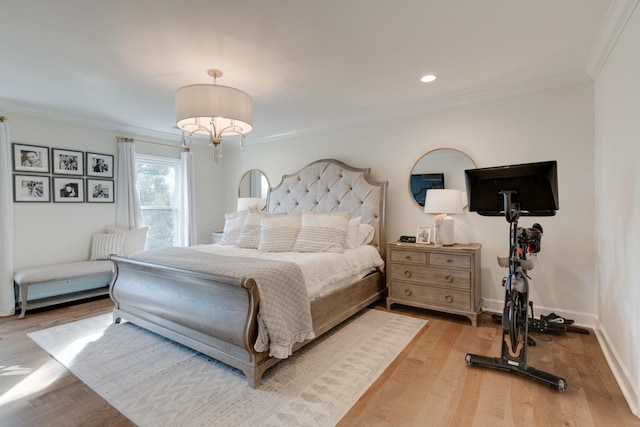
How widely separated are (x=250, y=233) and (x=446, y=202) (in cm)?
224

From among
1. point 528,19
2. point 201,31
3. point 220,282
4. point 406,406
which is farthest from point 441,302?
Result: point 201,31

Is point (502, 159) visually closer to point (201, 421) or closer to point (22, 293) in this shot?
point (201, 421)

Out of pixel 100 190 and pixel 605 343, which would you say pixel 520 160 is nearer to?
pixel 605 343

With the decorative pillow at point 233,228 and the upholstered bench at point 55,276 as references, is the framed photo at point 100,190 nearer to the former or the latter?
the upholstered bench at point 55,276

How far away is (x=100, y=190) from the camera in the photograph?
4.33 m

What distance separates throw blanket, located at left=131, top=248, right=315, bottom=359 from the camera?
1.99m

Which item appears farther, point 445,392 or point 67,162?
point 67,162

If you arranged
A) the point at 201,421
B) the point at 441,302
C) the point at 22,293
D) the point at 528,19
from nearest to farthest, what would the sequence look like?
the point at 201,421 → the point at 528,19 → the point at 441,302 → the point at 22,293

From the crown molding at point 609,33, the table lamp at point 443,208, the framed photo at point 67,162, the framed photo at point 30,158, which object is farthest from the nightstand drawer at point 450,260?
the framed photo at point 30,158

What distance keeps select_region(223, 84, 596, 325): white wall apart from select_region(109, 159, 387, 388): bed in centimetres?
38

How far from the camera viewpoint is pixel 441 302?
10.2 feet

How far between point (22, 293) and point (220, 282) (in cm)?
295

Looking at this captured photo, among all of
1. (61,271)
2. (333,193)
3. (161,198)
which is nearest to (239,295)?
(333,193)

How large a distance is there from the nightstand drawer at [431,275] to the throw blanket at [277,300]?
1401 millimetres
